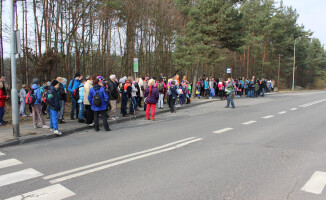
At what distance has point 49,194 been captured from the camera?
3895 mm

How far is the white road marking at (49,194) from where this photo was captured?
378cm

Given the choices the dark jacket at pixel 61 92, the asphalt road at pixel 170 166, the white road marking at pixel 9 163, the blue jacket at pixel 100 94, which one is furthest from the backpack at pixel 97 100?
the white road marking at pixel 9 163

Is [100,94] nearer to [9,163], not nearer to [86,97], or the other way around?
[86,97]

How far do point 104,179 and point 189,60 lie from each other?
20431 millimetres

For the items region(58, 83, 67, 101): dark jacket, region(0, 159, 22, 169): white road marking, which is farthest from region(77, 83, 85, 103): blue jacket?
region(0, 159, 22, 169): white road marking

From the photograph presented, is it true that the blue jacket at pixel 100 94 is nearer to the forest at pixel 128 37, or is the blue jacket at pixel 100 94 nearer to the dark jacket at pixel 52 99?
the dark jacket at pixel 52 99

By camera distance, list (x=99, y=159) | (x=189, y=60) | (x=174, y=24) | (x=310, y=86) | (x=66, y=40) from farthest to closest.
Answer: (x=310, y=86)
(x=174, y=24)
(x=189, y=60)
(x=66, y=40)
(x=99, y=159)

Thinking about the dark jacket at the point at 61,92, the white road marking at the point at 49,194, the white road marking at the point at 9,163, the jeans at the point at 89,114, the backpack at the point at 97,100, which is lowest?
the white road marking at the point at 49,194

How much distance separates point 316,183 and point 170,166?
2.56 m

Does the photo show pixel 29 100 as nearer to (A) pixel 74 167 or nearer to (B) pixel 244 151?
(A) pixel 74 167

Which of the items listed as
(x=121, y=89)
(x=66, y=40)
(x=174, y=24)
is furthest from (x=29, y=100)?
(x=174, y=24)

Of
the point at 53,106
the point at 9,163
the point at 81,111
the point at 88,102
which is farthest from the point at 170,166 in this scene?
the point at 81,111

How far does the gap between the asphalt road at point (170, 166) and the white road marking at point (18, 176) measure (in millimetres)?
12

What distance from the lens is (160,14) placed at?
25.6 m
